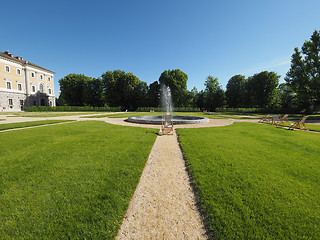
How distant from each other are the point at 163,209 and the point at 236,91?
60381 mm

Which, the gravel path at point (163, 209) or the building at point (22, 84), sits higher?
the building at point (22, 84)

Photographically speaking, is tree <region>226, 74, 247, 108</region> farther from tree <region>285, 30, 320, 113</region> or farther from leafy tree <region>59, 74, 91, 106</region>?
leafy tree <region>59, 74, 91, 106</region>

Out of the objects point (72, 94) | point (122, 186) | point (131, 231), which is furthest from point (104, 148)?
point (72, 94)

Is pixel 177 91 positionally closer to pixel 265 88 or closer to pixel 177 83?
pixel 177 83

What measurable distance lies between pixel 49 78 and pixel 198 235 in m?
68.5

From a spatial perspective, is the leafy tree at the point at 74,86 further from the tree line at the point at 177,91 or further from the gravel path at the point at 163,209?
the gravel path at the point at 163,209

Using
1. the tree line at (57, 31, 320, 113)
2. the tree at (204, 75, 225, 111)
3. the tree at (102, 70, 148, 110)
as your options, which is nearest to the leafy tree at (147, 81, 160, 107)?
the tree line at (57, 31, 320, 113)

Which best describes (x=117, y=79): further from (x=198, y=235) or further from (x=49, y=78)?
(x=198, y=235)

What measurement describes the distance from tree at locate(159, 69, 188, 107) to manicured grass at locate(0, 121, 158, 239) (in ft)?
145

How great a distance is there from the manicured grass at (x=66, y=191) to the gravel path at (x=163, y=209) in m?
0.21

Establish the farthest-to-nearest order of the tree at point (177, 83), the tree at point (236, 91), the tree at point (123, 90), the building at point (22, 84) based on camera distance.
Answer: the tree at point (236, 91)
the tree at point (123, 90)
the tree at point (177, 83)
the building at point (22, 84)

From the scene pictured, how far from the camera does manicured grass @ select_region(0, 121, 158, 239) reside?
2.02m

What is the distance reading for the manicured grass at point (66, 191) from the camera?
2023 millimetres

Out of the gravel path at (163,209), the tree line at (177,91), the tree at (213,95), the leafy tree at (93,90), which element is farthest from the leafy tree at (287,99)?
the leafy tree at (93,90)
